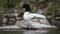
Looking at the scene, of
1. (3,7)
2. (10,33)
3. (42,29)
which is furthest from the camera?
(3,7)

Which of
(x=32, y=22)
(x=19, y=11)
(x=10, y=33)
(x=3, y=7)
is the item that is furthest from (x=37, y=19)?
(x=3, y=7)

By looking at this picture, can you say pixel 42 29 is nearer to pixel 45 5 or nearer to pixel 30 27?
pixel 30 27

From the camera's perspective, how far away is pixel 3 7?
19141mm

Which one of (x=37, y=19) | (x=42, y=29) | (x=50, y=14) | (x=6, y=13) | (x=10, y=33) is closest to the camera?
(x=10, y=33)

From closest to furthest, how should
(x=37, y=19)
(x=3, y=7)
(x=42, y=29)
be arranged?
(x=42, y=29)
(x=37, y=19)
(x=3, y=7)

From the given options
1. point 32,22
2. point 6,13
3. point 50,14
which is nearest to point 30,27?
point 32,22

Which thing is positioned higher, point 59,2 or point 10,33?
point 59,2

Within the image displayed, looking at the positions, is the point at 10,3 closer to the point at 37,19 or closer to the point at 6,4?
the point at 6,4

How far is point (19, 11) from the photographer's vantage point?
59.1 ft

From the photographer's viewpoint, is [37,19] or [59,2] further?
[59,2]

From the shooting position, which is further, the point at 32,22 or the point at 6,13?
the point at 6,13

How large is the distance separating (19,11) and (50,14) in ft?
7.82

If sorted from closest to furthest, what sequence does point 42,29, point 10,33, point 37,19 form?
point 10,33 → point 42,29 → point 37,19

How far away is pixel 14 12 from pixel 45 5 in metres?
2.05
